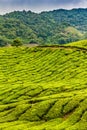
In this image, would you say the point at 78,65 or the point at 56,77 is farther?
the point at 78,65

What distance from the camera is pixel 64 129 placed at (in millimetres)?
70938

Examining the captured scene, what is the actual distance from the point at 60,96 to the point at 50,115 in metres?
11.8

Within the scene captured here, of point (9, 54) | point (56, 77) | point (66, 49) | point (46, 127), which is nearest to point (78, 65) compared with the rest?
point (56, 77)

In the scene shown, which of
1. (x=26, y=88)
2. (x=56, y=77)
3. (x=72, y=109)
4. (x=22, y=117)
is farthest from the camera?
(x=56, y=77)

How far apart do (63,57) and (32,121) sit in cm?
8964

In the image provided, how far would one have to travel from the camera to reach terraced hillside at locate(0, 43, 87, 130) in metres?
80.9

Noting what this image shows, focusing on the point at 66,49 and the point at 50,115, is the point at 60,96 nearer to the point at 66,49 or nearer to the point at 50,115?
the point at 50,115

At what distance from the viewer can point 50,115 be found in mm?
85500

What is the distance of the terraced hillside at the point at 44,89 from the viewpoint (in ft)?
266

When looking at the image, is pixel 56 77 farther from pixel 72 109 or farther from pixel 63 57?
pixel 72 109

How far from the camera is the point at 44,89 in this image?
117m

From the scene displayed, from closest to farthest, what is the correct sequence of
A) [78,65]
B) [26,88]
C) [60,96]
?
[60,96]
[26,88]
[78,65]

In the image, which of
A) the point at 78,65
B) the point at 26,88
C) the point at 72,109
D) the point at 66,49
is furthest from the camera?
the point at 66,49

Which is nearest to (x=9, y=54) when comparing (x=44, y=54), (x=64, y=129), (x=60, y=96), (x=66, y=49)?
(x=44, y=54)
